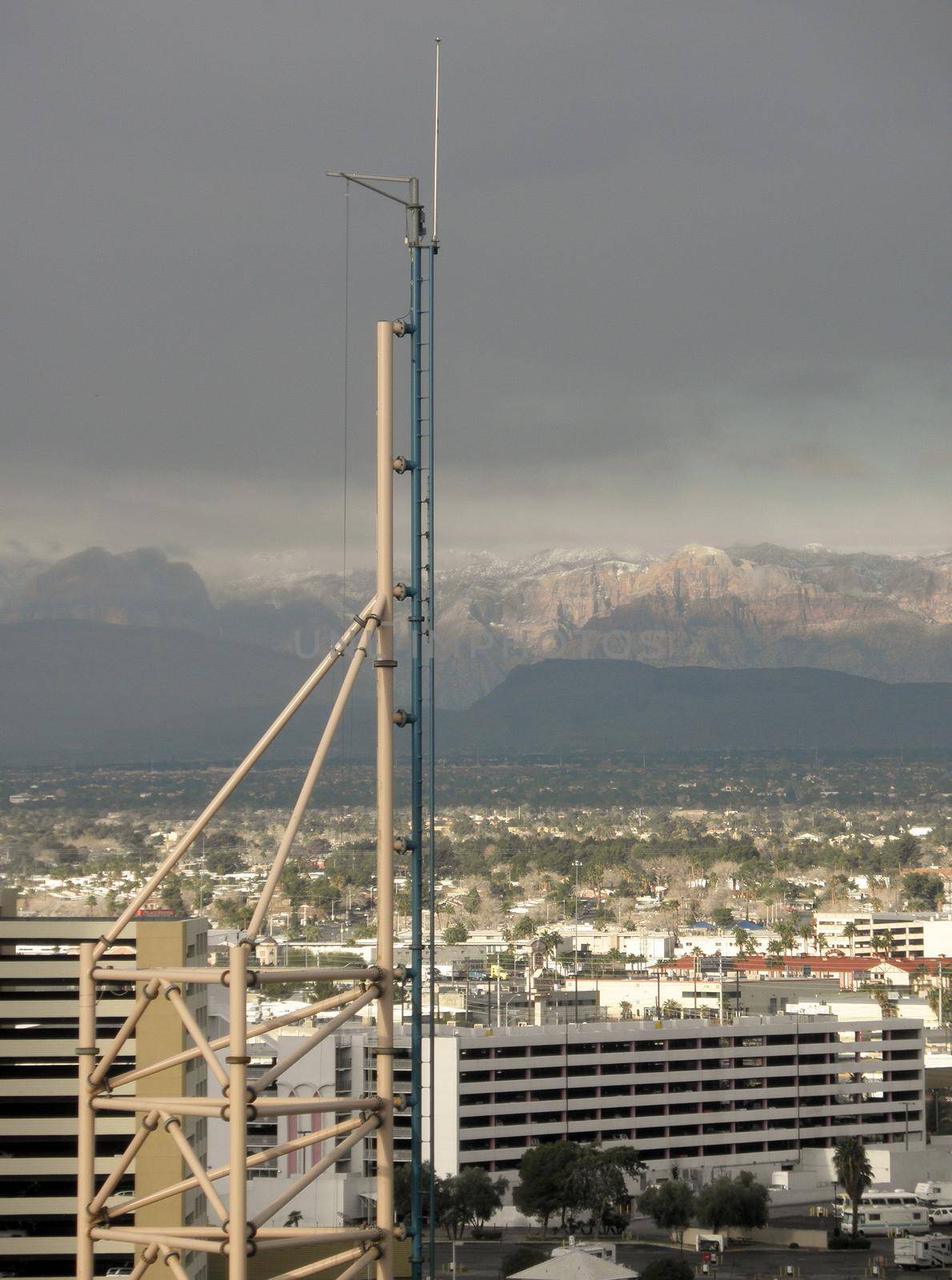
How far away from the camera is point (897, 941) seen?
139625 millimetres

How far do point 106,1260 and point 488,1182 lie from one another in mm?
27340

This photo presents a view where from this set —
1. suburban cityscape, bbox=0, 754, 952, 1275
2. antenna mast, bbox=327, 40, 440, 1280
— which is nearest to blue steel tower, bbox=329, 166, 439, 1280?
antenna mast, bbox=327, 40, 440, 1280

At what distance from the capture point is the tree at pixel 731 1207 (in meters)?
62.0

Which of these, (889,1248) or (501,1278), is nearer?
(501,1278)

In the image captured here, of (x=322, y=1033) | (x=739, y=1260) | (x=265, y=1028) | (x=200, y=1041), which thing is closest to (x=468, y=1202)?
(x=739, y=1260)

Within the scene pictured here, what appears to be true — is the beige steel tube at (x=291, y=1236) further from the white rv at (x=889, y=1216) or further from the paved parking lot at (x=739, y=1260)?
the white rv at (x=889, y=1216)

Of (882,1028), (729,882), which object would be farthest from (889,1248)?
(729,882)

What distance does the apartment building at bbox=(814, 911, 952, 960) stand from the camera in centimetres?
13625

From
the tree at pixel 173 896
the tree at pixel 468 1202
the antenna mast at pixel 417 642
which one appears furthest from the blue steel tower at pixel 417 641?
the tree at pixel 173 896

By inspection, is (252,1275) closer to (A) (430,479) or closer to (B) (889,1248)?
(A) (430,479)

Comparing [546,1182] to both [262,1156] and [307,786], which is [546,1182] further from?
[307,786]

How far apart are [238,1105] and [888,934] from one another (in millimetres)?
131393

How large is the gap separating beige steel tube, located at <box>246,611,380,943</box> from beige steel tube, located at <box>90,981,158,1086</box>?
887mm

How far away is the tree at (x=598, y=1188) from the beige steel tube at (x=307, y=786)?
50683 millimetres
